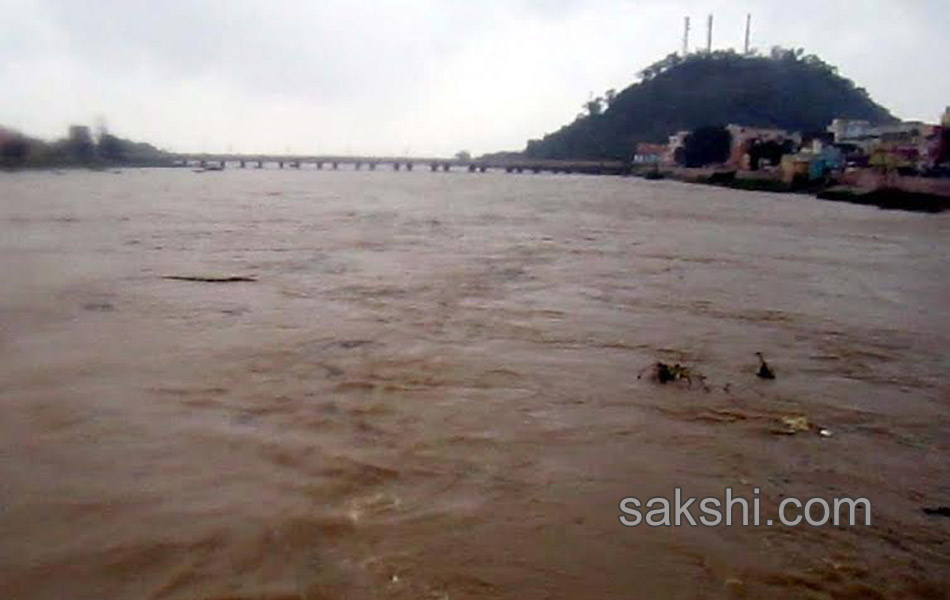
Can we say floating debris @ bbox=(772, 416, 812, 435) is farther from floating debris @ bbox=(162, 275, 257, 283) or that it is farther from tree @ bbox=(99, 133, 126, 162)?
tree @ bbox=(99, 133, 126, 162)

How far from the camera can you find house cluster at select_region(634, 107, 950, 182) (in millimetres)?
46281

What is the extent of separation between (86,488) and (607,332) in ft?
18.3

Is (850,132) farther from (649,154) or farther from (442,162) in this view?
(442,162)

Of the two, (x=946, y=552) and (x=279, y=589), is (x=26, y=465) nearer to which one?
(x=279, y=589)

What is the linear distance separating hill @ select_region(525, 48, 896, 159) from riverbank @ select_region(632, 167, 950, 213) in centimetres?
4536

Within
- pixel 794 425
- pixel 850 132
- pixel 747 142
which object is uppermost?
pixel 850 132

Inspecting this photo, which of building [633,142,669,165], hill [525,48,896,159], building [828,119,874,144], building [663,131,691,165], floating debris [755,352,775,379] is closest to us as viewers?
floating debris [755,352,775,379]

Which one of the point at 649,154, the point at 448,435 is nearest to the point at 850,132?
the point at 649,154

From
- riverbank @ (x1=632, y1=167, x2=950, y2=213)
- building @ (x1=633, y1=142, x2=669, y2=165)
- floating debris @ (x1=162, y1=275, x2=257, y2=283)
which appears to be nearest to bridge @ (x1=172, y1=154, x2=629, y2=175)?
building @ (x1=633, y1=142, x2=669, y2=165)

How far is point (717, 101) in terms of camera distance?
106 m

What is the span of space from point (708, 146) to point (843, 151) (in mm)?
17249

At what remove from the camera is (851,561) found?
335 centimetres

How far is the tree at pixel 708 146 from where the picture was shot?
2884 inches

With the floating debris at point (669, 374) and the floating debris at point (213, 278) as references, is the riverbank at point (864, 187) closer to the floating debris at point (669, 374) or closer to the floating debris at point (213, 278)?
the floating debris at point (213, 278)
